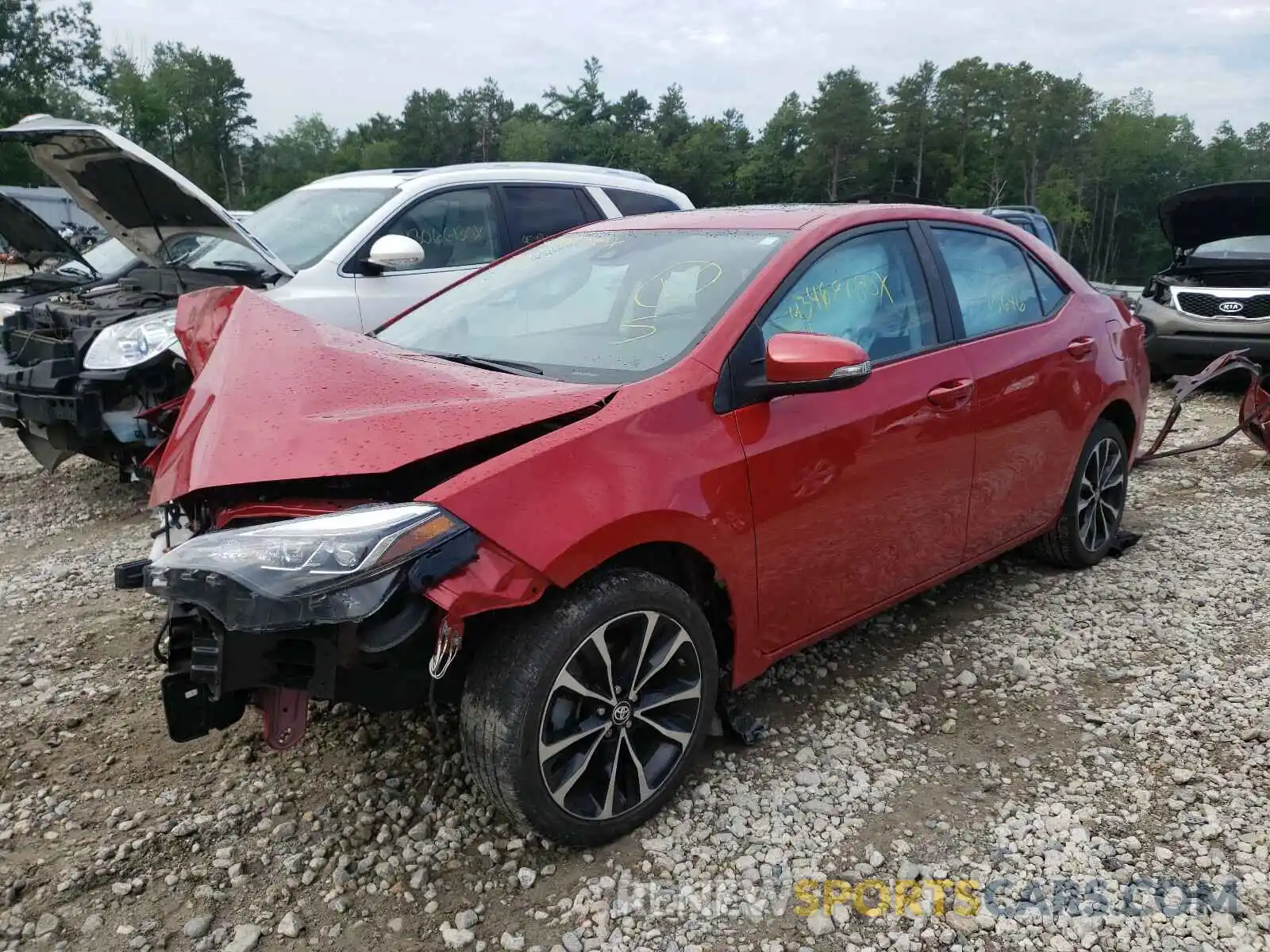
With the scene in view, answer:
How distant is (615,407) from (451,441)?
456mm

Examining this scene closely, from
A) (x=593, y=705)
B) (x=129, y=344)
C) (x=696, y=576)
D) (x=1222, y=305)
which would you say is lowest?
(x=593, y=705)

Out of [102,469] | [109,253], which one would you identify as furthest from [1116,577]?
[109,253]

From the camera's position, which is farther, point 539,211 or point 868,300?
point 539,211

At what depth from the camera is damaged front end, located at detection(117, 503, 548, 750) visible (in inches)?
79.2

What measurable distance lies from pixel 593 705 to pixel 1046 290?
2.90 m

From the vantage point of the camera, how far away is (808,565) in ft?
9.59

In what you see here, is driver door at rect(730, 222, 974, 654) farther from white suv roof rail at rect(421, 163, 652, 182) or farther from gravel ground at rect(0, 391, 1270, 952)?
white suv roof rail at rect(421, 163, 652, 182)

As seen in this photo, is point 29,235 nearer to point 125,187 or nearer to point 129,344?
point 125,187

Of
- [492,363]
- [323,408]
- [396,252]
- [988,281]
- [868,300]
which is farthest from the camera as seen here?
[396,252]

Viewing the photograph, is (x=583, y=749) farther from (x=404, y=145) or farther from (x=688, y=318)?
(x=404, y=145)

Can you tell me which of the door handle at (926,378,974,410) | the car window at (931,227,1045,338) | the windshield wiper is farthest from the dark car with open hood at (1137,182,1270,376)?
the windshield wiper

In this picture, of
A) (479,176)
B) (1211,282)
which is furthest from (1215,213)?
(479,176)

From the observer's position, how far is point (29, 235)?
6.60 m

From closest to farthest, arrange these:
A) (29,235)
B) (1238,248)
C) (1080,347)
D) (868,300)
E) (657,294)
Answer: (657,294) → (868,300) → (1080,347) → (29,235) → (1238,248)
